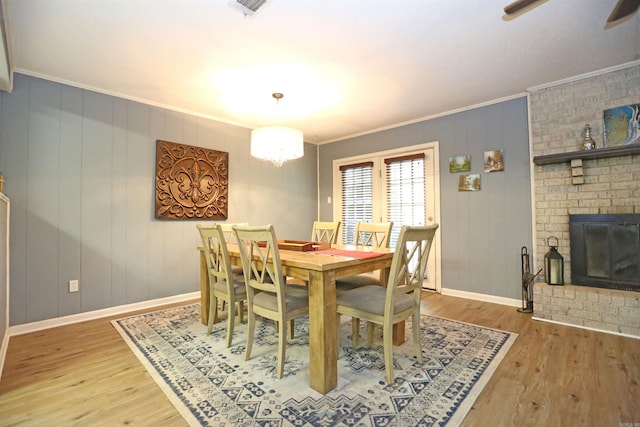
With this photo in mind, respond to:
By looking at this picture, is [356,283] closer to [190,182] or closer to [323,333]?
[323,333]

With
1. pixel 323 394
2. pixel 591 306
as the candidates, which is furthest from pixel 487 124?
pixel 323 394

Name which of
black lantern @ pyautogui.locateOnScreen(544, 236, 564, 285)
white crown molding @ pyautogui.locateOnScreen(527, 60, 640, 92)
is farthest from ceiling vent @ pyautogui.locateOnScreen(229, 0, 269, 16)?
black lantern @ pyautogui.locateOnScreen(544, 236, 564, 285)

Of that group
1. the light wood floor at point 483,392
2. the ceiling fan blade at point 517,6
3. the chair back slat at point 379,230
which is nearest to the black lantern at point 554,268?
the light wood floor at point 483,392

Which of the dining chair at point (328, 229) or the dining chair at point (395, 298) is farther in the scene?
the dining chair at point (328, 229)

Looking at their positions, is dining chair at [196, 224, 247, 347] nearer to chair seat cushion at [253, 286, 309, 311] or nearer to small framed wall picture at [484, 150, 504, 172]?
chair seat cushion at [253, 286, 309, 311]

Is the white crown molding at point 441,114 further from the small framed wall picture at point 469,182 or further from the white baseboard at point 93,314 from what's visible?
the white baseboard at point 93,314

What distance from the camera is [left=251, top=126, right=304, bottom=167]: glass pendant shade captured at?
2.82 meters

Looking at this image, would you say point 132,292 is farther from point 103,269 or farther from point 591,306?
point 591,306

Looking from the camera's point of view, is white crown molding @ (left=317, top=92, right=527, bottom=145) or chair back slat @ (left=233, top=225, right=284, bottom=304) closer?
chair back slat @ (left=233, top=225, right=284, bottom=304)

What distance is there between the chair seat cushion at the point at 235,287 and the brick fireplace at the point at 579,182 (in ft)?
9.57

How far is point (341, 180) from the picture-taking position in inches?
208

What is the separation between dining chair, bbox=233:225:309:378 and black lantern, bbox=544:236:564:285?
2.59 metres

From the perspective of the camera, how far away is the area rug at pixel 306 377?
5.17 ft

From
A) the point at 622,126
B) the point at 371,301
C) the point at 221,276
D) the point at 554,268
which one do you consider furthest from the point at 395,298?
the point at 622,126
